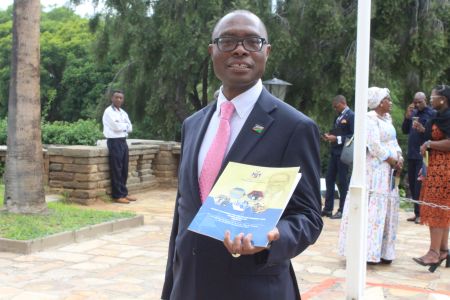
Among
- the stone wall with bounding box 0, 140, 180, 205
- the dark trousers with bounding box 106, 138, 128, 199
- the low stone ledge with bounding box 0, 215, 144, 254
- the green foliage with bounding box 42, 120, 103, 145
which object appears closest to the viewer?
the low stone ledge with bounding box 0, 215, 144, 254

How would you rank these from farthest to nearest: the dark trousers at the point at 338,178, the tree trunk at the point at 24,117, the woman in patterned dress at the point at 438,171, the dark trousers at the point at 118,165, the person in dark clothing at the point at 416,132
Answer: the dark trousers at the point at 118,165 < the dark trousers at the point at 338,178 < the person in dark clothing at the point at 416,132 < the tree trunk at the point at 24,117 < the woman in patterned dress at the point at 438,171

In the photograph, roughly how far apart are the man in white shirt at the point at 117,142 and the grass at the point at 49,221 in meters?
1.89

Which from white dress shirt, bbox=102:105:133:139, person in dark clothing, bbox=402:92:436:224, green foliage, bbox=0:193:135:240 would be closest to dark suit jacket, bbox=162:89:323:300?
green foliage, bbox=0:193:135:240

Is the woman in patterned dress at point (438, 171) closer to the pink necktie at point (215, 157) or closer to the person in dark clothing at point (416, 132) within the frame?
the person in dark clothing at point (416, 132)

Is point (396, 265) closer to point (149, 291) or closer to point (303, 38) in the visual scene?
point (149, 291)

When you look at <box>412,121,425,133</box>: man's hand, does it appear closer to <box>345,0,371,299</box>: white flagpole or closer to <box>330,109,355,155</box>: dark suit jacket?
<box>330,109,355,155</box>: dark suit jacket

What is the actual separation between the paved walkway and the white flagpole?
3.94ft

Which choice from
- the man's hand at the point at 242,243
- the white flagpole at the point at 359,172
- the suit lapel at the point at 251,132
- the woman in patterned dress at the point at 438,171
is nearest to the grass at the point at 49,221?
the white flagpole at the point at 359,172

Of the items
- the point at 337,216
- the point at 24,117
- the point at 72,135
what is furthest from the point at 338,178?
the point at 72,135

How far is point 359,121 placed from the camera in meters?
3.81

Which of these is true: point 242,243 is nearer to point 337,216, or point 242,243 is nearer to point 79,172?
point 337,216

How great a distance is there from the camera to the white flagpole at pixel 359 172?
3705 mm

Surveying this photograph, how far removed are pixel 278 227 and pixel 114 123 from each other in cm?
825

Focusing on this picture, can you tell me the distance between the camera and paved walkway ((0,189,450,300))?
5.08 meters
